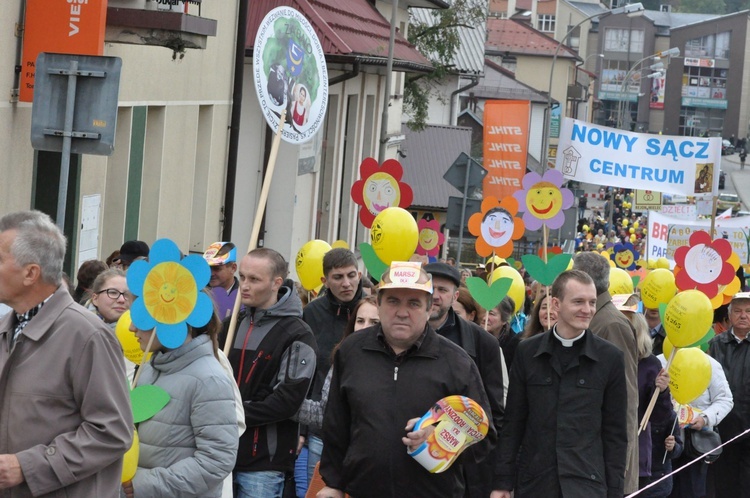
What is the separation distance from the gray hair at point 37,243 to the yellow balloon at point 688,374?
5.66 meters

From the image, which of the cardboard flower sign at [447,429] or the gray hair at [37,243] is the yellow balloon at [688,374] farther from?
the gray hair at [37,243]

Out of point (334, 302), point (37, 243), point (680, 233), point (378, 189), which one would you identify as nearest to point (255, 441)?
point (334, 302)

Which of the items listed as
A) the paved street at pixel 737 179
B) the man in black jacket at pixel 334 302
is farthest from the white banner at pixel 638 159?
the paved street at pixel 737 179

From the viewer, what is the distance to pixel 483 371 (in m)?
7.05

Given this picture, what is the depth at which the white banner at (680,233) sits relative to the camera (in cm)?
2131

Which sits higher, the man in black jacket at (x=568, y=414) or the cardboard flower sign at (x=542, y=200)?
the cardboard flower sign at (x=542, y=200)

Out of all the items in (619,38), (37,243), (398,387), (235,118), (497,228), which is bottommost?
(398,387)

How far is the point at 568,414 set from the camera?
673 centimetres

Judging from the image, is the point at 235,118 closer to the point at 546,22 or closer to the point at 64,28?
the point at 64,28

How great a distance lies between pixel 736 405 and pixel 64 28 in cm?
554

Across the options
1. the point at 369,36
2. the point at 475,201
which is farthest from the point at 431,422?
the point at 369,36

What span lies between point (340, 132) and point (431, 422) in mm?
18613

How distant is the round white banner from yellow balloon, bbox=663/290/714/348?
9.13 feet

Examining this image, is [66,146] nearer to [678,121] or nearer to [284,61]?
[284,61]
